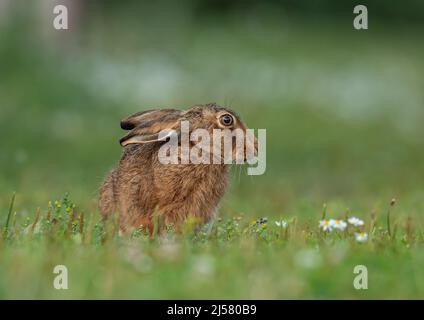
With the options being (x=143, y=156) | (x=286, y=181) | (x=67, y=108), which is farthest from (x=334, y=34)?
(x=143, y=156)

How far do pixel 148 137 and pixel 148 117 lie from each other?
36cm

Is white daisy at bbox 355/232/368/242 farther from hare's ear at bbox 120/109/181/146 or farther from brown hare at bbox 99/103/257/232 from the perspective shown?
hare's ear at bbox 120/109/181/146

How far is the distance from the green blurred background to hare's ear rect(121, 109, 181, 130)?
96 centimetres

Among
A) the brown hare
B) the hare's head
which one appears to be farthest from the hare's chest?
the hare's head

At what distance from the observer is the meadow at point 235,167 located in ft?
17.0

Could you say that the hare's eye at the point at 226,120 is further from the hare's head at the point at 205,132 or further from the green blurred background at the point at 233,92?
the green blurred background at the point at 233,92

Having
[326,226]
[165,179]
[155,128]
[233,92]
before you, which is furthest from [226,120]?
[233,92]

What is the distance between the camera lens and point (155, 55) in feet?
77.9

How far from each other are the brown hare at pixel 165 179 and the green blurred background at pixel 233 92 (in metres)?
0.89

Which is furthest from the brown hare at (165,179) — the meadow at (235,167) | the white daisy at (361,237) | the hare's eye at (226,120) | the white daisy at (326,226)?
the white daisy at (361,237)

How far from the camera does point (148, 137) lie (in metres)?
7.08

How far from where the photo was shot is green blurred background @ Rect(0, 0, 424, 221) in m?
12.2

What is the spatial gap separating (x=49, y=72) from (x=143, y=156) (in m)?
10.7

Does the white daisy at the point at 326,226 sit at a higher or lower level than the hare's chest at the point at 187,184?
lower
